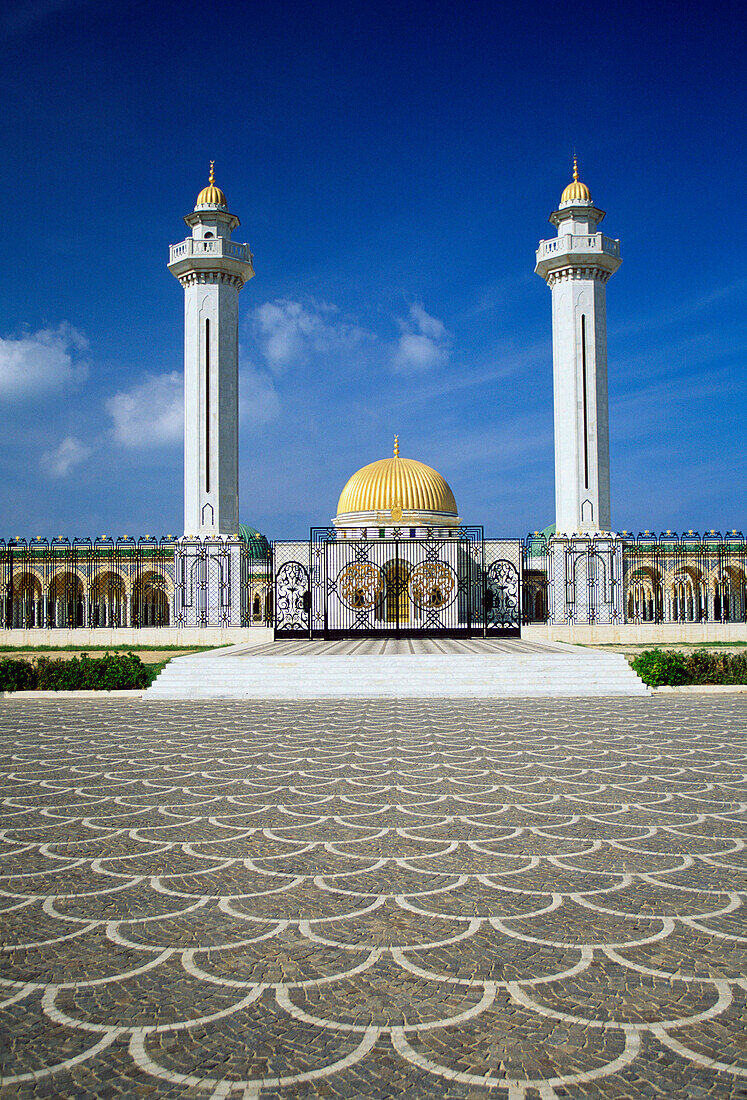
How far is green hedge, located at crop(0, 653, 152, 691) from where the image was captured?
1062 centimetres

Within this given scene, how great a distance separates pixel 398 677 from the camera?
428 inches

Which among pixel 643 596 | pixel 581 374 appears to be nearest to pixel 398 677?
pixel 581 374

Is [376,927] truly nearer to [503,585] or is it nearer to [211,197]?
[503,585]

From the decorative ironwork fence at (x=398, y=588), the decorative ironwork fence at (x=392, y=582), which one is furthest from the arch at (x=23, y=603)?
the decorative ironwork fence at (x=398, y=588)

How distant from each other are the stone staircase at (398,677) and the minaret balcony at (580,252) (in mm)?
16071

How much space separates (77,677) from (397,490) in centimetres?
2295

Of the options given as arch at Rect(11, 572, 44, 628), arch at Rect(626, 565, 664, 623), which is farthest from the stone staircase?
arch at Rect(11, 572, 44, 628)

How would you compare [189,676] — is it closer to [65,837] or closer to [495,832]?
[65,837]

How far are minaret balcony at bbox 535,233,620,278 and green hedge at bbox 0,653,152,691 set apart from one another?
62.5 feet

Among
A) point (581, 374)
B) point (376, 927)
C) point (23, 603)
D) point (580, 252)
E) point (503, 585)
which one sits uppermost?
point (580, 252)

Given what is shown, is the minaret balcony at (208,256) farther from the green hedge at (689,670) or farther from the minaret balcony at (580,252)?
the green hedge at (689,670)

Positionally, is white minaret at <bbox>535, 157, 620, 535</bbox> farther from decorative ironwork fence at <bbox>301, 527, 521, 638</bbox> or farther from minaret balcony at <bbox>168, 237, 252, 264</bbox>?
minaret balcony at <bbox>168, 237, 252, 264</bbox>

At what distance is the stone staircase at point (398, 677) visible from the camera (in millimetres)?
10453

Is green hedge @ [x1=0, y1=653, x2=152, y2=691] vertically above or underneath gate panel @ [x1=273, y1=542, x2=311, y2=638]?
underneath
